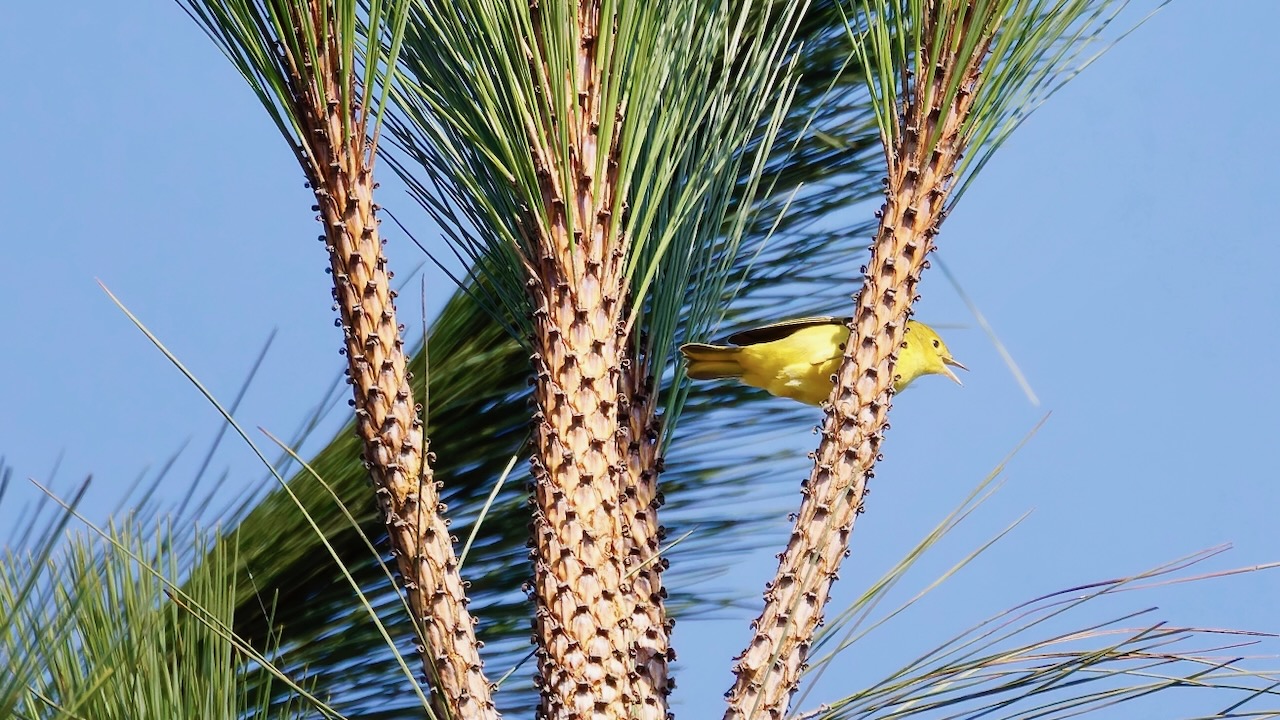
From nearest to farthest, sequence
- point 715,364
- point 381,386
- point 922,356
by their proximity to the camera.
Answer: point 381,386 < point 715,364 < point 922,356

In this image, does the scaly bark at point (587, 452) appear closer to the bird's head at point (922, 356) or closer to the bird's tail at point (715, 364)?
the bird's tail at point (715, 364)

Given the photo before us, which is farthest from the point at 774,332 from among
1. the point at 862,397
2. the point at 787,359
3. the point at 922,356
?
the point at 862,397

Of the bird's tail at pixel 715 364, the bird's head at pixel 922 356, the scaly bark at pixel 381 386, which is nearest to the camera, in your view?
the scaly bark at pixel 381 386

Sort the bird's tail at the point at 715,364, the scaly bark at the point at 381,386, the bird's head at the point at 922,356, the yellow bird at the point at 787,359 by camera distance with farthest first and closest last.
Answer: the bird's head at the point at 922,356
the yellow bird at the point at 787,359
the bird's tail at the point at 715,364
the scaly bark at the point at 381,386

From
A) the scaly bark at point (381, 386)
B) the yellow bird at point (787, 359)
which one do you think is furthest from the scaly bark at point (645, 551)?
the yellow bird at point (787, 359)

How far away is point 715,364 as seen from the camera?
162 cm

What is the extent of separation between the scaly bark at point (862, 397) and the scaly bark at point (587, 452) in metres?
0.10

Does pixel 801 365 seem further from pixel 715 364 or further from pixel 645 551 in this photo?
pixel 645 551

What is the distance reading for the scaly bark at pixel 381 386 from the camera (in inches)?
40.8

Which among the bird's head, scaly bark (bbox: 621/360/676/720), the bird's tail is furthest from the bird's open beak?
scaly bark (bbox: 621/360/676/720)

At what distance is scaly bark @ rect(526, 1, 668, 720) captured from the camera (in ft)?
3.41

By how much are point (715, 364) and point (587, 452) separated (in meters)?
0.57

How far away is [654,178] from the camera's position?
1296 millimetres

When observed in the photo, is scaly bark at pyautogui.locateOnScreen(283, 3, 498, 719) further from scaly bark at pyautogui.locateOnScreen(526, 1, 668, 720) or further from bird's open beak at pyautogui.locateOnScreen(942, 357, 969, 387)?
bird's open beak at pyautogui.locateOnScreen(942, 357, 969, 387)
